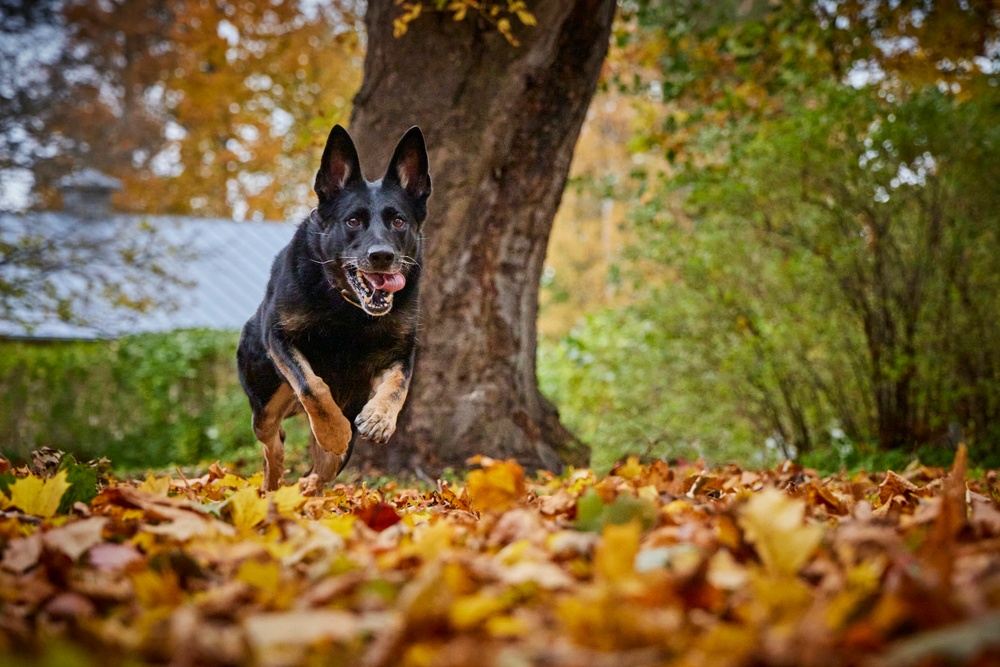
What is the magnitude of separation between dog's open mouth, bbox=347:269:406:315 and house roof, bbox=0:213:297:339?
29.3 ft

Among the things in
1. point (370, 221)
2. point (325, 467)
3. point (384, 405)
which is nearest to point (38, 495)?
point (384, 405)

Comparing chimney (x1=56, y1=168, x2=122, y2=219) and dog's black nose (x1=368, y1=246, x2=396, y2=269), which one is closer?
dog's black nose (x1=368, y1=246, x2=396, y2=269)

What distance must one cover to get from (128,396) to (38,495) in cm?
1267

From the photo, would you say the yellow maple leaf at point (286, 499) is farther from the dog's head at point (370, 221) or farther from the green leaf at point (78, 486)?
the dog's head at point (370, 221)

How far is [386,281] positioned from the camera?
409 cm

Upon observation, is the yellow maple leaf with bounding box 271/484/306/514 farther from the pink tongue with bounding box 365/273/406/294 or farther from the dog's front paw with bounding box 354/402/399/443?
the pink tongue with bounding box 365/273/406/294

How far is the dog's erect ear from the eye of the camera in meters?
4.42

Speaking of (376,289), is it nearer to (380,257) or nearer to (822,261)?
(380,257)

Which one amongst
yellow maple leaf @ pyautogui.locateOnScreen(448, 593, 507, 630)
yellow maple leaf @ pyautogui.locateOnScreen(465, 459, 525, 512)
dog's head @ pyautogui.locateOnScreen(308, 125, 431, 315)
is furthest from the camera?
dog's head @ pyautogui.locateOnScreen(308, 125, 431, 315)

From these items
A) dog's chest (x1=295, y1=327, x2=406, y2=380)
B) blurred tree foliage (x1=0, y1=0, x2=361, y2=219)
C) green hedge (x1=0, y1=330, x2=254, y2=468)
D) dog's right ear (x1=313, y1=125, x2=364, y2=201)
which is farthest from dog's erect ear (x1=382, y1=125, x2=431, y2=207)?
green hedge (x1=0, y1=330, x2=254, y2=468)

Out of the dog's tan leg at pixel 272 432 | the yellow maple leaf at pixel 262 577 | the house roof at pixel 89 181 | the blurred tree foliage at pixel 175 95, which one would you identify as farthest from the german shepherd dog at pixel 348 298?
the house roof at pixel 89 181

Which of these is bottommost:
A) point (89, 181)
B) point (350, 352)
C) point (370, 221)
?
point (350, 352)

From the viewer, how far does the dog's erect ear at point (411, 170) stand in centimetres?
442

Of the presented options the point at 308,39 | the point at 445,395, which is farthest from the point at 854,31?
the point at 308,39
